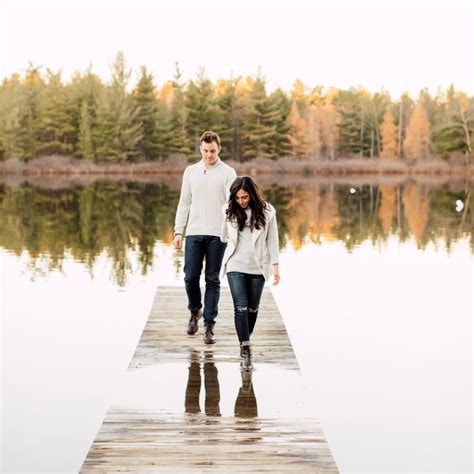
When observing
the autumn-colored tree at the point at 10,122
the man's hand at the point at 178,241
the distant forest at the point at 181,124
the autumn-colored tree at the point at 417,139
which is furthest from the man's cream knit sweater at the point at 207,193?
the autumn-colored tree at the point at 417,139

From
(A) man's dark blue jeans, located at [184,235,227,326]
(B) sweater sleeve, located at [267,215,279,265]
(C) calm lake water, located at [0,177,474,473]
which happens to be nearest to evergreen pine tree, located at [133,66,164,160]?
(C) calm lake water, located at [0,177,474,473]

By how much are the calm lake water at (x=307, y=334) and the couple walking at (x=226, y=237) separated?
0.71 m

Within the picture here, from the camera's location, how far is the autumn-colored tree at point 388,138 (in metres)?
76.4

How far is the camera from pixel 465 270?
50.2 feet

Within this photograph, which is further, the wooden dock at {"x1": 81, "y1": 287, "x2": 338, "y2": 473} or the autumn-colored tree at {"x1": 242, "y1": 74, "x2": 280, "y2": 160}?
the autumn-colored tree at {"x1": 242, "y1": 74, "x2": 280, "y2": 160}

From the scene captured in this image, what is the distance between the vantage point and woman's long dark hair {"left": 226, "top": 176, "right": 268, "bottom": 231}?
21.3 ft

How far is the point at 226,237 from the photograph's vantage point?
6.92 m

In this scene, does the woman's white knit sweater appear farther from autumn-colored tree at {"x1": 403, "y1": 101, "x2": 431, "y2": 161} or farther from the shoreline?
autumn-colored tree at {"x1": 403, "y1": 101, "x2": 431, "y2": 161}

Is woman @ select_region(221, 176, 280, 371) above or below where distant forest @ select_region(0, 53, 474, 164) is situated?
below

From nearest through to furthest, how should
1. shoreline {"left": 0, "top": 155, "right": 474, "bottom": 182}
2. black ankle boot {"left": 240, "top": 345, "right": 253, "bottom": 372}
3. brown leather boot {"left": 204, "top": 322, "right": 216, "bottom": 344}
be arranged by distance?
black ankle boot {"left": 240, "top": 345, "right": 253, "bottom": 372}
brown leather boot {"left": 204, "top": 322, "right": 216, "bottom": 344}
shoreline {"left": 0, "top": 155, "right": 474, "bottom": 182}

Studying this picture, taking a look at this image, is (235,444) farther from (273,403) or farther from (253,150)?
(253,150)

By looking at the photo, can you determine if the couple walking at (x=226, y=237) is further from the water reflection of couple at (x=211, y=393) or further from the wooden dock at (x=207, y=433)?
the wooden dock at (x=207, y=433)

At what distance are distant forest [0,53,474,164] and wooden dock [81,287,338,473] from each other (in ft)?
176

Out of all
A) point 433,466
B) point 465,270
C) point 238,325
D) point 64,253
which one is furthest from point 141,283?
point 433,466
